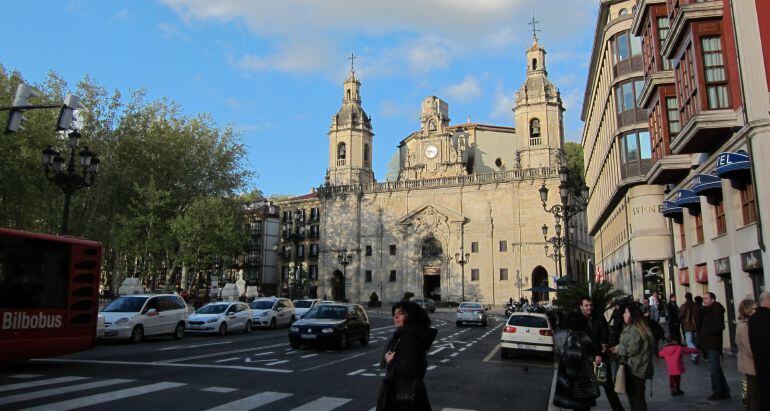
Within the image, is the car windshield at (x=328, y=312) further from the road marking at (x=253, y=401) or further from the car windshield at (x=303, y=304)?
the car windshield at (x=303, y=304)

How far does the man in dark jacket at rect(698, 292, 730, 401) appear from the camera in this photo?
895cm

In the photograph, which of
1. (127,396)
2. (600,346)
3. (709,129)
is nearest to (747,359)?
(600,346)

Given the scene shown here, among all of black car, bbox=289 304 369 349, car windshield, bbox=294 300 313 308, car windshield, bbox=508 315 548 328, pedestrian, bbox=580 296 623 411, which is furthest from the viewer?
car windshield, bbox=294 300 313 308

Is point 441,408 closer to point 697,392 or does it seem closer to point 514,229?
point 697,392

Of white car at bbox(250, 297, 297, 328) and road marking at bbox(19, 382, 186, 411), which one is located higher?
white car at bbox(250, 297, 297, 328)

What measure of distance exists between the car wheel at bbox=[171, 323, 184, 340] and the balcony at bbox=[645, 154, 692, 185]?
19219 mm

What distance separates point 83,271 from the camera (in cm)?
1232

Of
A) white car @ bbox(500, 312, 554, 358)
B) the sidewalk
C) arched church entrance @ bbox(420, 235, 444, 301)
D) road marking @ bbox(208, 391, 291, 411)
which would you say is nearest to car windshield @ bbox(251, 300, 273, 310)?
white car @ bbox(500, 312, 554, 358)

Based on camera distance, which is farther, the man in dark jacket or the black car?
the black car

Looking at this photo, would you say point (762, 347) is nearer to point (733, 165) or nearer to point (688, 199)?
point (733, 165)

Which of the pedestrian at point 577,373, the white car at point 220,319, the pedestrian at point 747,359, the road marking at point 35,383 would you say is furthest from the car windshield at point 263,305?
the pedestrian at point 747,359

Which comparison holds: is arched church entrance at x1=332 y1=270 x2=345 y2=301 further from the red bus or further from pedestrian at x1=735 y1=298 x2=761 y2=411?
pedestrian at x1=735 y1=298 x2=761 y2=411

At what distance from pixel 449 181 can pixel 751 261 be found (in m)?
53.3

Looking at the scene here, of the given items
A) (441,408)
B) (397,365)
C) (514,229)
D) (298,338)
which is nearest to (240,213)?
(514,229)
